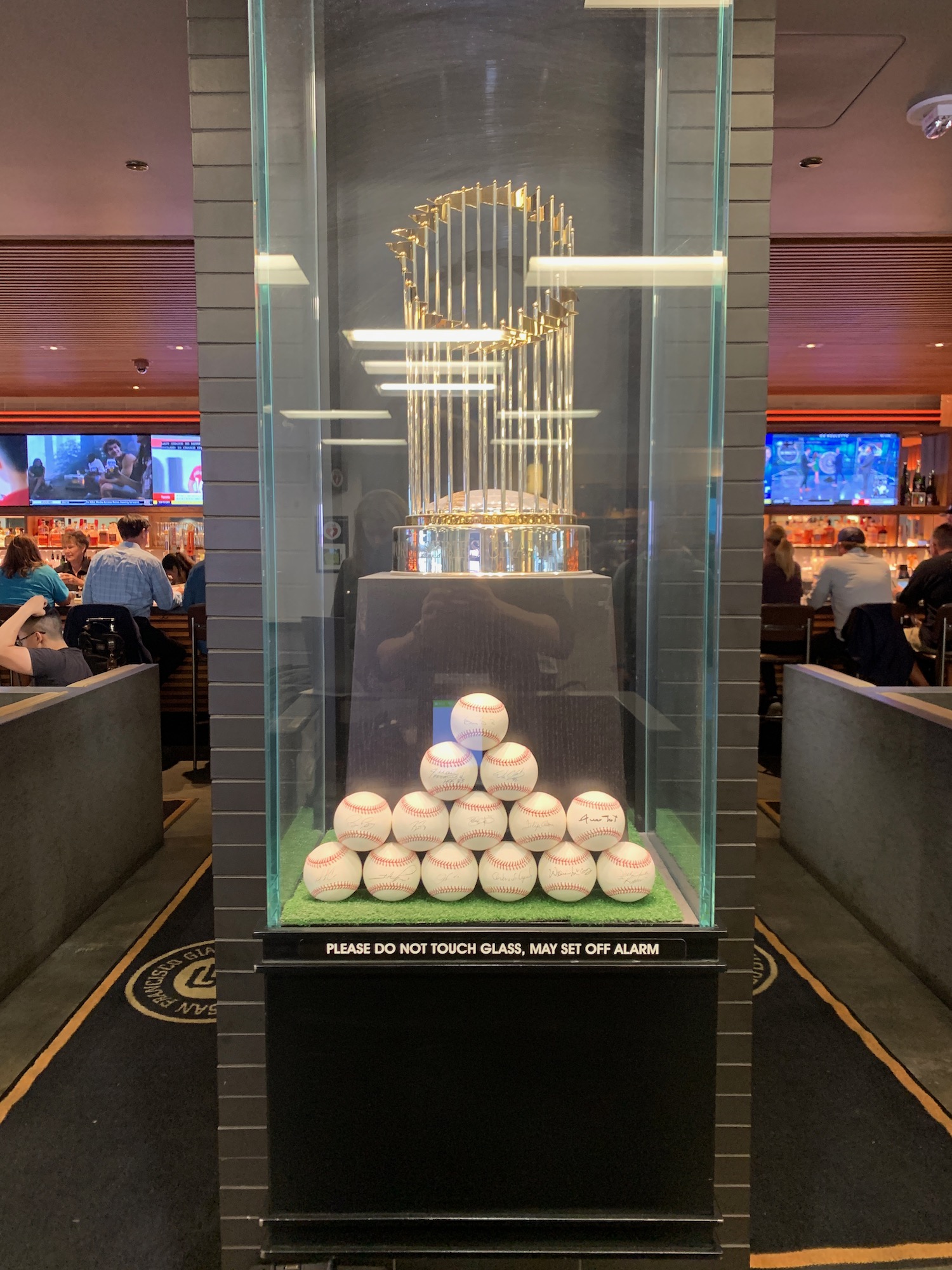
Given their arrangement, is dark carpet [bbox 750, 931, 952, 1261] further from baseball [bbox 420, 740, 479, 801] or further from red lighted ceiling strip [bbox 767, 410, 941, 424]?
red lighted ceiling strip [bbox 767, 410, 941, 424]

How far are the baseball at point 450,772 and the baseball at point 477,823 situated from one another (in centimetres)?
2

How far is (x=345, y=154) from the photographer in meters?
1.58

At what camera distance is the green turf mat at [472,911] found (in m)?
1.19

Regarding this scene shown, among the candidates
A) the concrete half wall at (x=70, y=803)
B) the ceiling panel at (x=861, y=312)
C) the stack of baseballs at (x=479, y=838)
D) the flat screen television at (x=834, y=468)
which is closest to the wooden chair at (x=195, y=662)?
the concrete half wall at (x=70, y=803)

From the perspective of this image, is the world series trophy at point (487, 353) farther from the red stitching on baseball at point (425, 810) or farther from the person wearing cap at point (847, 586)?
the person wearing cap at point (847, 586)

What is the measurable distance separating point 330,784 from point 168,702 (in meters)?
5.36

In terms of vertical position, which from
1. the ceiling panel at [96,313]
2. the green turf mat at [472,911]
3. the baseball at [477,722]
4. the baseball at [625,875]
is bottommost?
the green turf mat at [472,911]

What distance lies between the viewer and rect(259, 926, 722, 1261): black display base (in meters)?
1.15

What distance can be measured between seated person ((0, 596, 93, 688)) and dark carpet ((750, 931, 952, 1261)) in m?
2.94

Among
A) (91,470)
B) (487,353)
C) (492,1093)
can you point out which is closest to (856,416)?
(91,470)

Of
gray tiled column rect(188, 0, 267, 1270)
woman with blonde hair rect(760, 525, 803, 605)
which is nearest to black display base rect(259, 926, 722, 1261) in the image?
gray tiled column rect(188, 0, 267, 1270)

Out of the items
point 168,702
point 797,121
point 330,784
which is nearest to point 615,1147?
point 330,784

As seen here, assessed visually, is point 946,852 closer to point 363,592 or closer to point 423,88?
point 363,592

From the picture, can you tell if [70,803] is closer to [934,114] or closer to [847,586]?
[934,114]
